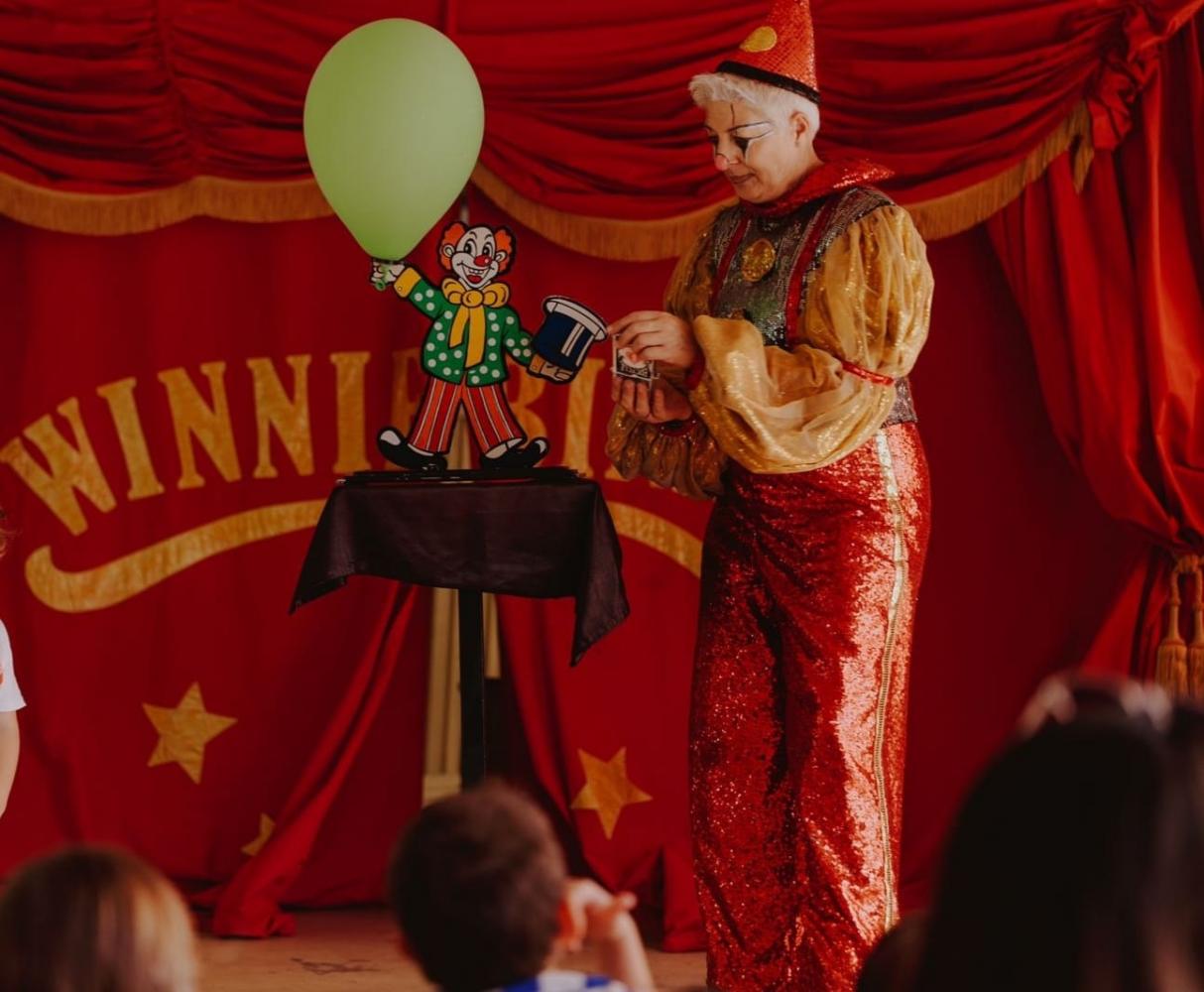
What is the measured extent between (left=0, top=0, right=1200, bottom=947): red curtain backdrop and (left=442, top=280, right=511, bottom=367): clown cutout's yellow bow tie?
0.64 meters

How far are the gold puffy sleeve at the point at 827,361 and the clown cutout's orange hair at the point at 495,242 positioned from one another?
1.48 feet

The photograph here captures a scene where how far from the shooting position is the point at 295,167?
3.40m

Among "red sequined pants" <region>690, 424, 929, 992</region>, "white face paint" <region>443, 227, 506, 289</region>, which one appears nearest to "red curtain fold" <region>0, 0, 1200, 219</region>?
"white face paint" <region>443, 227, 506, 289</region>

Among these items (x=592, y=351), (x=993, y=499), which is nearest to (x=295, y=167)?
(x=592, y=351)

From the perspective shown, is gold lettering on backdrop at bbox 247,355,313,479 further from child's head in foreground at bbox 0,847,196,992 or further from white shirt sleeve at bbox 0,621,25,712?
child's head in foreground at bbox 0,847,196,992

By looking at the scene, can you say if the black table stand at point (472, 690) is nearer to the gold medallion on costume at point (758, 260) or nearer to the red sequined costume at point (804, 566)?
the red sequined costume at point (804, 566)

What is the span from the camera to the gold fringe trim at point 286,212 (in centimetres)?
336

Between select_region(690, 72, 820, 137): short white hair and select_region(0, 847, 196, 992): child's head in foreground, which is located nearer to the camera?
select_region(0, 847, 196, 992): child's head in foreground

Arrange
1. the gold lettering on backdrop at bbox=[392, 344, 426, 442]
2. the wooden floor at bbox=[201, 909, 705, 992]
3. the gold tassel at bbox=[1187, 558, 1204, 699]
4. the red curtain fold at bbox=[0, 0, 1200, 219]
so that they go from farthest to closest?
the gold lettering on backdrop at bbox=[392, 344, 426, 442] < the red curtain fold at bbox=[0, 0, 1200, 219] < the gold tassel at bbox=[1187, 558, 1204, 699] < the wooden floor at bbox=[201, 909, 705, 992]

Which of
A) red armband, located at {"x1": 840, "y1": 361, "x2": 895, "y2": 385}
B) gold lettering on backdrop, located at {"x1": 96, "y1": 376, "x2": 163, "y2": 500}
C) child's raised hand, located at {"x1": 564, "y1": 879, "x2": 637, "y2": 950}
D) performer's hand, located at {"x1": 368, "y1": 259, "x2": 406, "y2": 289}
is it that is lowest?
child's raised hand, located at {"x1": 564, "y1": 879, "x2": 637, "y2": 950}

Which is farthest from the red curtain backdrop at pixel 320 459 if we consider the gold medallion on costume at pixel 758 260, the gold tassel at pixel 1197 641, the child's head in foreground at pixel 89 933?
the child's head in foreground at pixel 89 933

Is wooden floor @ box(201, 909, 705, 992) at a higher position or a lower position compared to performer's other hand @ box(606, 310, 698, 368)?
lower

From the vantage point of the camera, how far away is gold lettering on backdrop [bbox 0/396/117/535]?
3.53 metres

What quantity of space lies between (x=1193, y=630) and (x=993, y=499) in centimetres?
47
